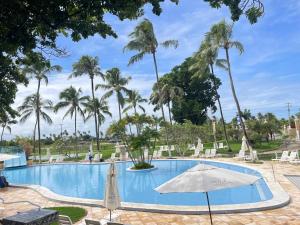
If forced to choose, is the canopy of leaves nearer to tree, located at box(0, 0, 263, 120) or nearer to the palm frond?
the palm frond

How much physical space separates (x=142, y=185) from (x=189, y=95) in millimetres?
35602

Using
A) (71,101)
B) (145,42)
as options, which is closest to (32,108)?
(71,101)

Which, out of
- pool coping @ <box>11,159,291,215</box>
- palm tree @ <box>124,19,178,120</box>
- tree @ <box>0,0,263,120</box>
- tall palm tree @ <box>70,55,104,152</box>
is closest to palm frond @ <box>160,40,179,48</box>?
palm tree @ <box>124,19,178,120</box>

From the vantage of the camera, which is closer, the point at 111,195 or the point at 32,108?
the point at 111,195

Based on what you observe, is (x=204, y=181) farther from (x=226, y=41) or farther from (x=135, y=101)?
(x=135, y=101)

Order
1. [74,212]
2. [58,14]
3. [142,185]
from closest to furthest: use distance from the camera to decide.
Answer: [58,14]
[74,212]
[142,185]

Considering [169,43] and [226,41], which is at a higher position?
[169,43]

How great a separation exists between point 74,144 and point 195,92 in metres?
21.4

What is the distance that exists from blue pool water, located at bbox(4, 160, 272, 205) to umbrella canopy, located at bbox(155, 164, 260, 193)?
18.8ft

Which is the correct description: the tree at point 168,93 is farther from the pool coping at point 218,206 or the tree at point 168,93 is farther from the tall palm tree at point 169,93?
the pool coping at point 218,206

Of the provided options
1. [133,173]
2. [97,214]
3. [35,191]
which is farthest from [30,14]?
[133,173]

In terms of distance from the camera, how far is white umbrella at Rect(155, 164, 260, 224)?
6980 mm

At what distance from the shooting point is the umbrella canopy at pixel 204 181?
6984 mm

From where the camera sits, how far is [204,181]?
7.05 metres
